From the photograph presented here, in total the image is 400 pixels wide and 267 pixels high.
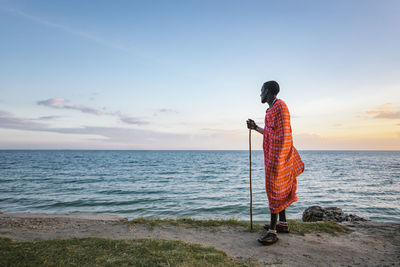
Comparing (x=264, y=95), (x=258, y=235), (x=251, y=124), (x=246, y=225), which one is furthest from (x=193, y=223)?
(x=264, y=95)

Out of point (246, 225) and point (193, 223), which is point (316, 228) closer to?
point (246, 225)

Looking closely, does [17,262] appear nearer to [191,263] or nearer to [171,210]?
[191,263]

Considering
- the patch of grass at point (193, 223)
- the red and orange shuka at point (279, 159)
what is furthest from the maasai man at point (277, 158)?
the patch of grass at point (193, 223)

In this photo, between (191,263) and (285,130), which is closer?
(191,263)

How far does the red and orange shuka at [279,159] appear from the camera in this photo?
415cm

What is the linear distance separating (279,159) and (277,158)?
0.14 ft

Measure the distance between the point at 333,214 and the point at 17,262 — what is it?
27.4 feet

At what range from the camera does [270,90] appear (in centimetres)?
439

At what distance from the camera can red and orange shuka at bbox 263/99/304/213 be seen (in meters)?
4.15

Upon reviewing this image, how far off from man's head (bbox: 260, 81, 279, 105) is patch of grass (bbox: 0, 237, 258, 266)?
9.49 feet

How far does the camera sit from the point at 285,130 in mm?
4137

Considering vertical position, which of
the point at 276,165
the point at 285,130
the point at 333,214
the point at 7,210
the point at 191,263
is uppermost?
the point at 285,130

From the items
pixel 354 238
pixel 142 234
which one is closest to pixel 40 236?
pixel 142 234

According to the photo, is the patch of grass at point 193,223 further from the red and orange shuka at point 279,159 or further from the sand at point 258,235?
the red and orange shuka at point 279,159
